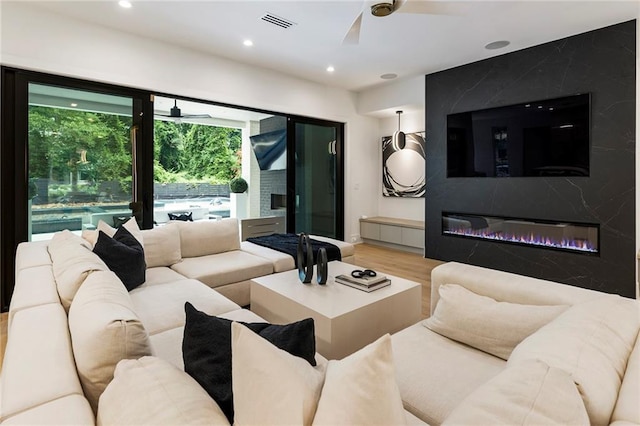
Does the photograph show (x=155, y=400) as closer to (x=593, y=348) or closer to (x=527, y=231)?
(x=593, y=348)

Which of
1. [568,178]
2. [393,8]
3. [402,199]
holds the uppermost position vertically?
[393,8]

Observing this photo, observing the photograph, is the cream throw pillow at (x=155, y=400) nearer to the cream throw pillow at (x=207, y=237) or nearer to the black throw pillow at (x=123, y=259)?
the black throw pillow at (x=123, y=259)

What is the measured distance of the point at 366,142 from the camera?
6.43m

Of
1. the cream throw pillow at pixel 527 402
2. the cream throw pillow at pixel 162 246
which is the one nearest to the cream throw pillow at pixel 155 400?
the cream throw pillow at pixel 527 402

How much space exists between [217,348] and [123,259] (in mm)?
1796

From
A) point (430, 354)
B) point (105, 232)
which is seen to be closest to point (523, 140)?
point (430, 354)

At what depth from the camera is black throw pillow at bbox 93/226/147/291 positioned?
235 centimetres

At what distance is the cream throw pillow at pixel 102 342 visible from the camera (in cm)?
94

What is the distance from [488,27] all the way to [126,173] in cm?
425

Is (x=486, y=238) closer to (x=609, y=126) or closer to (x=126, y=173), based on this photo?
(x=609, y=126)

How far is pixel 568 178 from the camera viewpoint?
12.6ft

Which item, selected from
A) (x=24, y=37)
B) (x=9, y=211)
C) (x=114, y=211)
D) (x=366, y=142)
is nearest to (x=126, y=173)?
(x=114, y=211)

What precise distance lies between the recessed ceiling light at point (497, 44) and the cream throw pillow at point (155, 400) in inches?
180

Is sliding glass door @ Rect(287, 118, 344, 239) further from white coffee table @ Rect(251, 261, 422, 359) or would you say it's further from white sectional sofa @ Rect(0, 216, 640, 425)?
white sectional sofa @ Rect(0, 216, 640, 425)
